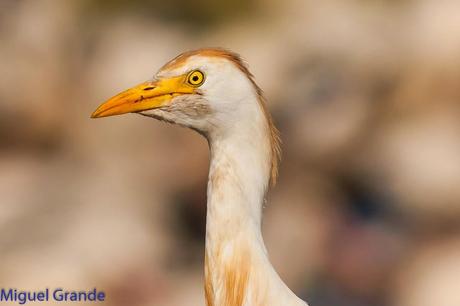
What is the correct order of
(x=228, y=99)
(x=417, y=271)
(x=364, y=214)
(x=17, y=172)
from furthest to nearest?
(x=17, y=172) < (x=364, y=214) < (x=417, y=271) < (x=228, y=99)

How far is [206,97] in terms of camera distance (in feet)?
11.0

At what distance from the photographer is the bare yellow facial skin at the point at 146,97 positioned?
134 inches

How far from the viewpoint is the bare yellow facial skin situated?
11.2ft

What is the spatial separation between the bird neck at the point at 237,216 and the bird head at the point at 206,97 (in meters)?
0.04

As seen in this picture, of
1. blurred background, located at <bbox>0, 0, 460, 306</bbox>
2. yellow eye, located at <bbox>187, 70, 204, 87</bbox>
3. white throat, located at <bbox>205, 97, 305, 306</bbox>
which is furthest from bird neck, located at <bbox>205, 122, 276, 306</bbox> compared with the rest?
blurred background, located at <bbox>0, 0, 460, 306</bbox>

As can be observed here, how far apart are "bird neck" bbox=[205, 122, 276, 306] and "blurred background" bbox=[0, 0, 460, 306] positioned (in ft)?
9.48

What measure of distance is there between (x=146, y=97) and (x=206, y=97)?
204mm

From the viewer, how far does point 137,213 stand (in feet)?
23.9

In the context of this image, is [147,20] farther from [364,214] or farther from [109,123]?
[364,214]

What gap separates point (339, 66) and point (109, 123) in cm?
180

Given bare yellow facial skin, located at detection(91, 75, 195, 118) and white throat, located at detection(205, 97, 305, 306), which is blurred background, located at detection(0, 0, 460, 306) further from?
bare yellow facial skin, located at detection(91, 75, 195, 118)

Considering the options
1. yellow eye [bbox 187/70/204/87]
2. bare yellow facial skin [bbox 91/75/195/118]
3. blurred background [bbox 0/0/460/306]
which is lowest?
blurred background [bbox 0/0/460/306]

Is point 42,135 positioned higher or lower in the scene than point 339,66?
lower

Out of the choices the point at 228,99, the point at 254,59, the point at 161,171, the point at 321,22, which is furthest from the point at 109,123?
the point at 228,99
